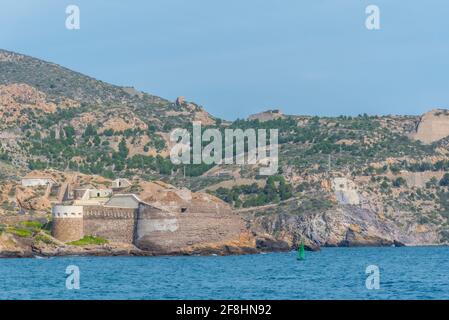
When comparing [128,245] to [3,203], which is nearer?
[128,245]

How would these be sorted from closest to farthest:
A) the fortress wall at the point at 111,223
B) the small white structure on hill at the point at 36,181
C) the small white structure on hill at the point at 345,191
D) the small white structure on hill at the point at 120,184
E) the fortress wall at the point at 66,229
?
the fortress wall at the point at 66,229 < the fortress wall at the point at 111,223 < the small white structure on hill at the point at 120,184 < the small white structure on hill at the point at 36,181 < the small white structure on hill at the point at 345,191

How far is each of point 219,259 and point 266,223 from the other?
53107mm

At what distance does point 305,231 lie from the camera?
161 meters

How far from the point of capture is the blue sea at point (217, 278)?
2544 inches

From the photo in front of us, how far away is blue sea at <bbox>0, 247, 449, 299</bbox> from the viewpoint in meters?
64.6

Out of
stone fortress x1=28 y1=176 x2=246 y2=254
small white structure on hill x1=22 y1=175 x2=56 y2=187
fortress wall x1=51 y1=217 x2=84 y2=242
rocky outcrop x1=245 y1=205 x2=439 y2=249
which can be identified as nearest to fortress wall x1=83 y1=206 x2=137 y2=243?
stone fortress x1=28 y1=176 x2=246 y2=254

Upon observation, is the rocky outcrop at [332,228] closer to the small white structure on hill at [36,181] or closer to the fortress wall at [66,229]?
the small white structure on hill at [36,181]

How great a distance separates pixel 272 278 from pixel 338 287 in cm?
1048

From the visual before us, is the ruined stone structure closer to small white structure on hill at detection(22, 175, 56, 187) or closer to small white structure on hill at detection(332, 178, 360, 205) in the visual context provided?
small white structure on hill at detection(22, 175, 56, 187)

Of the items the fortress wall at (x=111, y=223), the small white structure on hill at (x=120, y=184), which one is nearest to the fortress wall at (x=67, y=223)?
the fortress wall at (x=111, y=223)

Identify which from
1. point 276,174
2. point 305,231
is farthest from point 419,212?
point 305,231
